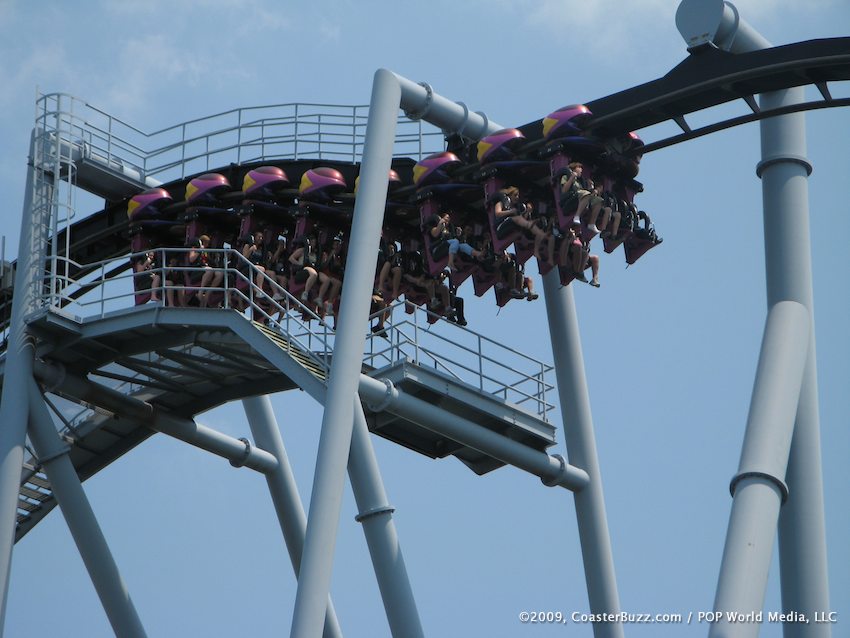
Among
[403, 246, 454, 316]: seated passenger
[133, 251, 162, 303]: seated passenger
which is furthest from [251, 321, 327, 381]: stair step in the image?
[133, 251, 162, 303]: seated passenger

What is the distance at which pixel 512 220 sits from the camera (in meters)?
22.8

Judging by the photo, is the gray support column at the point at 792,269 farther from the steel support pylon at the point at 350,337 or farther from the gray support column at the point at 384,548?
the gray support column at the point at 384,548

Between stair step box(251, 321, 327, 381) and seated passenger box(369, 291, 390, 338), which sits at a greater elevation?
seated passenger box(369, 291, 390, 338)

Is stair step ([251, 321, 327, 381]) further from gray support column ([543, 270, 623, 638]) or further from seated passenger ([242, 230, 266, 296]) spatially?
gray support column ([543, 270, 623, 638])

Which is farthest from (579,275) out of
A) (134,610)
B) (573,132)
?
(134,610)

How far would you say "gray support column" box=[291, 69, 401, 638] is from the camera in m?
20.0

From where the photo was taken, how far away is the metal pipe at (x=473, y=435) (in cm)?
2192

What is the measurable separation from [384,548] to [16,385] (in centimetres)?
516

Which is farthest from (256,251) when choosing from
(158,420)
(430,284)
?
(158,420)

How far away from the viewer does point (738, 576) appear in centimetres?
1869

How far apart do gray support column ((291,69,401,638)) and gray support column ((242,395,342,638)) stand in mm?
6675

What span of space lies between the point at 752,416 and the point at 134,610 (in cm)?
901

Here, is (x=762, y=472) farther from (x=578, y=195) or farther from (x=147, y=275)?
(x=147, y=275)

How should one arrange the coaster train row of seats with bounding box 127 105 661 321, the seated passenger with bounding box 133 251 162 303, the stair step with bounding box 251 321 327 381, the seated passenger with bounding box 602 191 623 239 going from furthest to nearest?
the seated passenger with bounding box 133 251 162 303, the coaster train row of seats with bounding box 127 105 661 321, the seated passenger with bounding box 602 191 623 239, the stair step with bounding box 251 321 327 381
